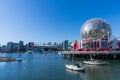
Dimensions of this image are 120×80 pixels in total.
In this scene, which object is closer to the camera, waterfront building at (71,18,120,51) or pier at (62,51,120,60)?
pier at (62,51,120,60)

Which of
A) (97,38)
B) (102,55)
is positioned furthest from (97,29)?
(102,55)

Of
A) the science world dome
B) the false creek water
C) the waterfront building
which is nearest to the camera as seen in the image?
the false creek water

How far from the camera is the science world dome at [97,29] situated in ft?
290

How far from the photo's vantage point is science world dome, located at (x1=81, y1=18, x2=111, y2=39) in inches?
3484

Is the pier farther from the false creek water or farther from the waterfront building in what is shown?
the false creek water

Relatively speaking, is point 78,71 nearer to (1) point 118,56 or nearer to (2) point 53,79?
(2) point 53,79

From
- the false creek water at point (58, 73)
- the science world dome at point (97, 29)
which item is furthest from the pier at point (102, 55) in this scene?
the false creek water at point (58, 73)

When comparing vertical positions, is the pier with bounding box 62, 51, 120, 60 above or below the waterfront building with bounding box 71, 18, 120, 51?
below

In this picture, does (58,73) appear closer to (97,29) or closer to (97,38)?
(97,38)

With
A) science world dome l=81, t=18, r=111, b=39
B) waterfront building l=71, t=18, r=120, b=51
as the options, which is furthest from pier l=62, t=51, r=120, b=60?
science world dome l=81, t=18, r=111, b=39

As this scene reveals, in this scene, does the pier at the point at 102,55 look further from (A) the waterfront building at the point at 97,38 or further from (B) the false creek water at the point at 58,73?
(B) the false creek water at the point at 58,73

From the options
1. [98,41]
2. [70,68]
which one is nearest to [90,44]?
[98,41]

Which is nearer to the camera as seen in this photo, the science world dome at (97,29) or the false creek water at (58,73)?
the false creek water at (58,73)

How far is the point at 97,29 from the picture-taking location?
89500 mm
